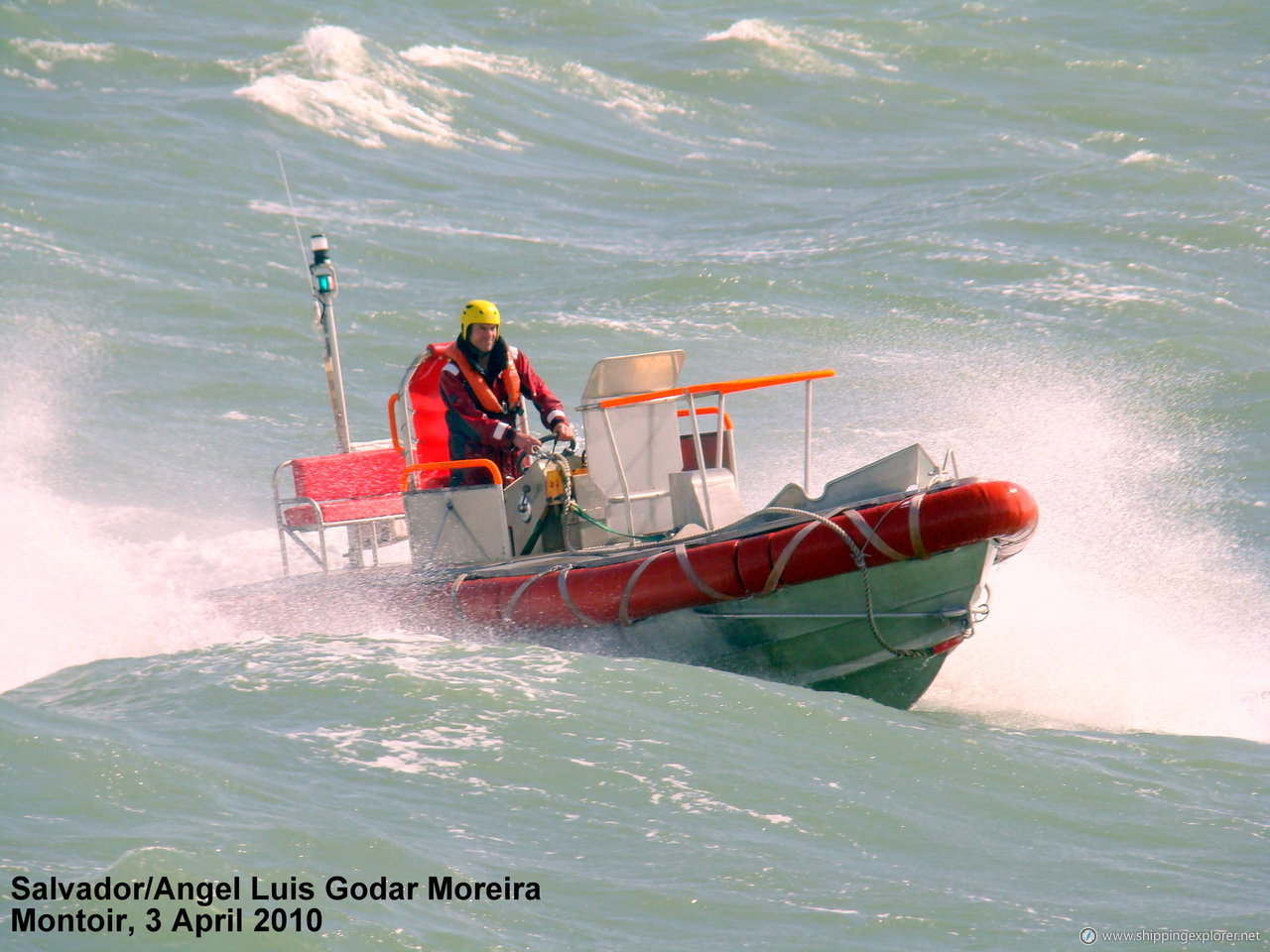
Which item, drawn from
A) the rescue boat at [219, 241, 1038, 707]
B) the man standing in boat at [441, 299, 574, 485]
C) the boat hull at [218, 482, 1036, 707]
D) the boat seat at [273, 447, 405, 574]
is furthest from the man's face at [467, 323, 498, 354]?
the boat hull at [218, 482, 1036, 707]

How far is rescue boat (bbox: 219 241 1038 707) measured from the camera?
561cm

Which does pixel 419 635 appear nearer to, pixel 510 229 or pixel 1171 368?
pixel 1171 368

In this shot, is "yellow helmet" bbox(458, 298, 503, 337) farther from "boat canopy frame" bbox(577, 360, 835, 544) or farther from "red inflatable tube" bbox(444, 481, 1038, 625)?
"red inflatable tube" bbox(444, 481, 1038, 625)

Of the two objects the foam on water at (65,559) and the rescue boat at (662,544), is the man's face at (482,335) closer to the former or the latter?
the rescue boat at (662,544)

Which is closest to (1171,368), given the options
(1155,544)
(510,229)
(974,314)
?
A: (974,314)

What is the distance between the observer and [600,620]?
20.1 feet

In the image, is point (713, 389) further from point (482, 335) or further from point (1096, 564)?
point (1096, 564)

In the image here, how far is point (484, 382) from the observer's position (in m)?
7.05

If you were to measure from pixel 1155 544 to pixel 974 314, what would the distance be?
456 centimetres

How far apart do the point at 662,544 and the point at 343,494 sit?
232 cm

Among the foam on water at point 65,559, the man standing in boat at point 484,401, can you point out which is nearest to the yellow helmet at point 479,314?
the man standing in boat at point 484,401

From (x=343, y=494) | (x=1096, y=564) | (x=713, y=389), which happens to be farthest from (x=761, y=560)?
(x=1096, y=564)

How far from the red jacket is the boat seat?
763 mm

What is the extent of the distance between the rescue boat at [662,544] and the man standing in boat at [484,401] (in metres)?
0.11
